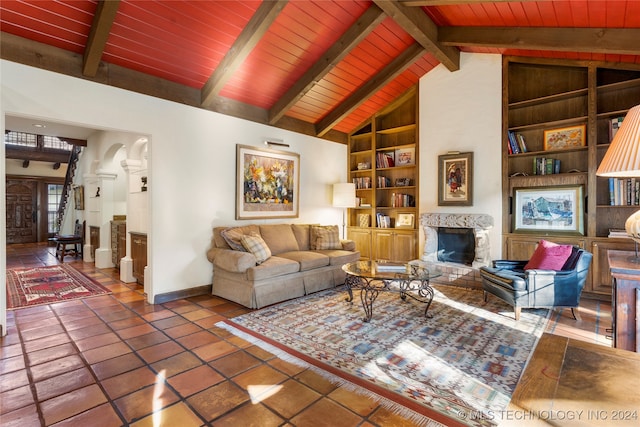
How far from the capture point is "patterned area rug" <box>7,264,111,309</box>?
13.0ft

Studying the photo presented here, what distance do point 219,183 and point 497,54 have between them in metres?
4.54

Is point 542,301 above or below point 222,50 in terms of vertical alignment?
below

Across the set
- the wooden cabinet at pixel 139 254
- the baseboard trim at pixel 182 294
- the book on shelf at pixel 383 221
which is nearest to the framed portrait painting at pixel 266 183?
the baseboard trim at pixel 182 294

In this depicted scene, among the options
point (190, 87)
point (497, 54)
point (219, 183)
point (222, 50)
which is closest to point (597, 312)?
point (497, 54)

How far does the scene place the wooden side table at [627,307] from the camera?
174 cm

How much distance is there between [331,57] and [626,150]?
11.2 feet

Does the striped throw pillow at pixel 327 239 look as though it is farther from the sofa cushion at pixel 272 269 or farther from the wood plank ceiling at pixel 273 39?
the wood plank ceiling at pixel 273 39

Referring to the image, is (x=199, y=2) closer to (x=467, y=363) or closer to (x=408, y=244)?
(x=467, y=363)

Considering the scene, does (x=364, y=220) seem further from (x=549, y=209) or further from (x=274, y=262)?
(x=549, y=209)

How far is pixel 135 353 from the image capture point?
8.39 ft

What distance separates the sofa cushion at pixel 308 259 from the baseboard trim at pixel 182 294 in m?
1.15

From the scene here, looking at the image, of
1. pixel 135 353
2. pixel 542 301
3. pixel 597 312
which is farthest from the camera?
pixel 597 312

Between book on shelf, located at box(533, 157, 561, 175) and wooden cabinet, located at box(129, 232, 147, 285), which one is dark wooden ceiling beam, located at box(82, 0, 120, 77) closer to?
wooden cabinet, located at box(129, 232, 147, 285)

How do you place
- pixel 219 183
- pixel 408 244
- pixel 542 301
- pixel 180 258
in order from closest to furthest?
pixel 542 301 < pixel 180 258 < pixel 219 183 < pixel 408 244
